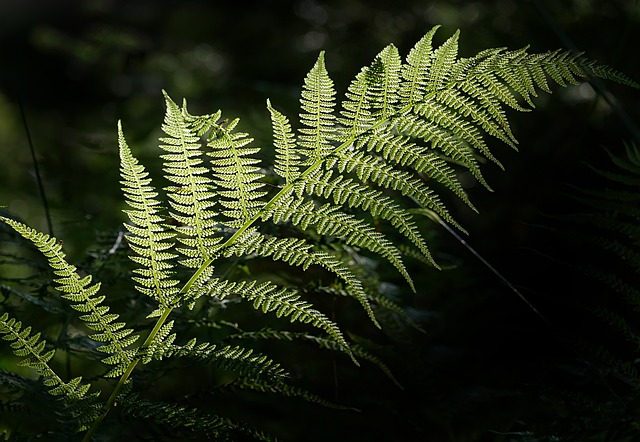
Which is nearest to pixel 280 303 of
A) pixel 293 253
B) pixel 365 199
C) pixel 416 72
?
pixel 293 253

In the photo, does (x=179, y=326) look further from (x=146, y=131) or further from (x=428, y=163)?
(x=146, y=131)

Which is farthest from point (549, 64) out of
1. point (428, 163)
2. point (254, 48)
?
point (254, 48)

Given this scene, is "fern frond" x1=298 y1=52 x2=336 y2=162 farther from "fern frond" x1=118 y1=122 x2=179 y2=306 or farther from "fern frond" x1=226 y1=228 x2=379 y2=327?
"fern frond" x1=118 y1=122 x2=179 y2=306

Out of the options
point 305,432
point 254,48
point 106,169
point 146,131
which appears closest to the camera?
point 305,432

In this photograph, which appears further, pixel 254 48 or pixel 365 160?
pixel 254 48

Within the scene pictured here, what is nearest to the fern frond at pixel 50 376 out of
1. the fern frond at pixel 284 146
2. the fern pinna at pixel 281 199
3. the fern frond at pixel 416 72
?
the fern pinna at pixel 281 199

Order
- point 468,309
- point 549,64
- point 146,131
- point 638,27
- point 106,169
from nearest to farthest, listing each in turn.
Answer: point 549,64, point 468,309, point 638,27, point 146,131, point 106,169

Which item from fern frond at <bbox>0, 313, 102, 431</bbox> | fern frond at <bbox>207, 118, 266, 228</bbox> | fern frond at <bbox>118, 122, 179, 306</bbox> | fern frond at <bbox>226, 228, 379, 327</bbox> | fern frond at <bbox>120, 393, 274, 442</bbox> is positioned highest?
fern frond at <bbox>207, 118, 266, 228</bbox>

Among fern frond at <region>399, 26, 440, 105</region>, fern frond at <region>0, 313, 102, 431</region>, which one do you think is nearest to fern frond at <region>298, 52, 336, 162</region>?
fern frond at <region>399, 26, 440, 105</region>

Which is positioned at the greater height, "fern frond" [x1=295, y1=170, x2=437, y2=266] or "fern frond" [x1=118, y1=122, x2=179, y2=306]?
"fern frond" [x1=295, y1=170, x2=437, y2=266]

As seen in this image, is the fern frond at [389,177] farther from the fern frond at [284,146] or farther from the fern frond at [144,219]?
the fern frond at [144,219]

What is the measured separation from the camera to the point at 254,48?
4.24 meters

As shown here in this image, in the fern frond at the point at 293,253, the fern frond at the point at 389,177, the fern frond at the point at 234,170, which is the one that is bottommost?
the fern frond at the point at 293,253

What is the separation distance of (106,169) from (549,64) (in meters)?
2.31
